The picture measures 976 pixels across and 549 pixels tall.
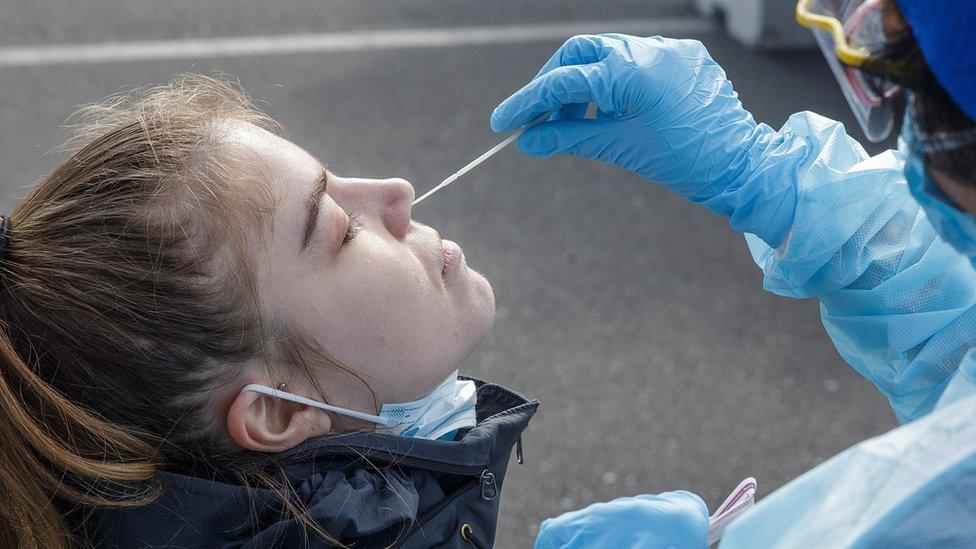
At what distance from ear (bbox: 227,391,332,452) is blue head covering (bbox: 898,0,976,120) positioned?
899mm

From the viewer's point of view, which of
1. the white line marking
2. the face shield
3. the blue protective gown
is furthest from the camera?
the white line marking

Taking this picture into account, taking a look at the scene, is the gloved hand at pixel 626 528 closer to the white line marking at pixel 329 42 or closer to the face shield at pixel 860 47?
the face shield at pixel 860 47

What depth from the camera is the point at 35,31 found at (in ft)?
17.9

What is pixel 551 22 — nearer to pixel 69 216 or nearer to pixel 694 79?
pixel 694 79

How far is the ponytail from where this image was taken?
1.34m

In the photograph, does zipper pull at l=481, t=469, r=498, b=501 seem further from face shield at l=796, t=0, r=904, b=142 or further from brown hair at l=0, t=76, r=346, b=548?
face shield at l=796, t=0, r=904, b=142

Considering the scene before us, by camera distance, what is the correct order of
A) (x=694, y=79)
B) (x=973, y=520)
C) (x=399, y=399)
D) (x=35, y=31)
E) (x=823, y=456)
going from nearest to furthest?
(x=973, y=520), (x=399, y=399), (x=694, y=79), (x=823, y=456), (x=35, y=31)

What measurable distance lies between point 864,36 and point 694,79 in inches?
22.2

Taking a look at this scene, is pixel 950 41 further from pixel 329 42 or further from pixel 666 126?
pixel 329 42

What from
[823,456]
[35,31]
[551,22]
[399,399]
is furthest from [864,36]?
[35,31]

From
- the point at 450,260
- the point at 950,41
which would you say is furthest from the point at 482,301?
the point at 950,41

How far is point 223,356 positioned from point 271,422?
0.39ft

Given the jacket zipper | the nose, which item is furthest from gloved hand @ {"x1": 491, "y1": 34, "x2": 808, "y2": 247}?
the jacket zipper

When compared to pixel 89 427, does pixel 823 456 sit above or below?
below
